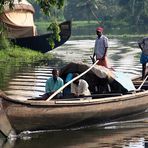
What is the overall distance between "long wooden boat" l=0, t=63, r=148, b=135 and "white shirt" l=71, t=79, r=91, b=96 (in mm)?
256

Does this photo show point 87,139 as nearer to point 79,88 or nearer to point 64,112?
point 64,112

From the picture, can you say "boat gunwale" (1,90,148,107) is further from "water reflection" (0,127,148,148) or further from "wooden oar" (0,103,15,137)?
"water reflection" (0,127,148,148)

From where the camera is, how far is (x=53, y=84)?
39.5 feet

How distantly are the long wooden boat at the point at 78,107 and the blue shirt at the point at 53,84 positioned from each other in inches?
21.0

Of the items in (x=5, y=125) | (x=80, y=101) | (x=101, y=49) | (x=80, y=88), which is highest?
(x=101, y=49)

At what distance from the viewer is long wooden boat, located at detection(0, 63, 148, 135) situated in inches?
411

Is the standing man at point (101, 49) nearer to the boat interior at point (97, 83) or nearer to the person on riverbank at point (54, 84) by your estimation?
the boat interior at point (97, 83)

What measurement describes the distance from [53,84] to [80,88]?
606 mm

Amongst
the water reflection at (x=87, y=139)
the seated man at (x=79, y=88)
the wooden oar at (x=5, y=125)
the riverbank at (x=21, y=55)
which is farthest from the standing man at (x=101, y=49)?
the riverbank at (x=21, y=55)

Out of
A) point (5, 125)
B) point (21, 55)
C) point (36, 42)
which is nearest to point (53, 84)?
point (5, 125)

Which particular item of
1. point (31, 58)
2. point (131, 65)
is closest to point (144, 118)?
point (131, 65)

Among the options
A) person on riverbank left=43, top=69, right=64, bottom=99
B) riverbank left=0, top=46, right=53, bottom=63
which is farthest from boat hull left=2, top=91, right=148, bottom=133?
riverbank left=0, top=46, right=53, bottom=63

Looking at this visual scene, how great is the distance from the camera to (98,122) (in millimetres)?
12125

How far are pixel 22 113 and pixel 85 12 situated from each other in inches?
3174
